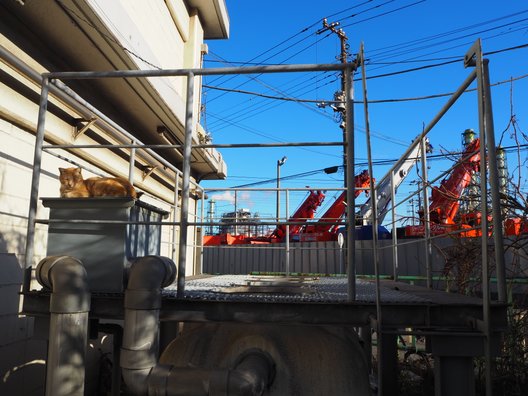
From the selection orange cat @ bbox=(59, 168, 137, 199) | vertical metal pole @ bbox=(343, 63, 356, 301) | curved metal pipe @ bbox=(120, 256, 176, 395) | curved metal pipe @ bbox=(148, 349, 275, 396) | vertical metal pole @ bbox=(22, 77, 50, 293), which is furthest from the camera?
orange cat @ bbox=(59, 168, 137, 199)

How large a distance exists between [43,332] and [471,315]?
8.60 feet

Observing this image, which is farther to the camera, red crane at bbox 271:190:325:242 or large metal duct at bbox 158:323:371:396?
red crane at bbox 271:190:325:242

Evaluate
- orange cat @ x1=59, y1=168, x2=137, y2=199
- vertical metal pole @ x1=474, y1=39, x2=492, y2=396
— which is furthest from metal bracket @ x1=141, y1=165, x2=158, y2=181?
vertical metal pole @ x1=474, y1=39, x2=492, y2=396

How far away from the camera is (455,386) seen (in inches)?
85.6

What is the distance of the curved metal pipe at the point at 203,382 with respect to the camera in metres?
2.12

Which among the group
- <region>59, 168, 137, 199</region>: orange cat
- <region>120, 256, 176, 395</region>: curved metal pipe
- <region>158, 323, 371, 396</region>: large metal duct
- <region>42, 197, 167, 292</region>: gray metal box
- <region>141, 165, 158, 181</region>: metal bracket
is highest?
<region>141, 165, 158, 181</region>: metal bracket

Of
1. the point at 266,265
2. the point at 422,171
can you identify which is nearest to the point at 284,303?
the point at 422,171

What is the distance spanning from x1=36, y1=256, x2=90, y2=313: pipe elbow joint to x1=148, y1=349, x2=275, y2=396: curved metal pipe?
23.1 inches

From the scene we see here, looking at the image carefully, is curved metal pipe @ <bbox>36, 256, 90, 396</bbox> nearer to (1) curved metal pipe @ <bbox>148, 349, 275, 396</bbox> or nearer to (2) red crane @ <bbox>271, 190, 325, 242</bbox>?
(1) curved metal pipe @ <bbox>148, 349, 275, 396</bbox>

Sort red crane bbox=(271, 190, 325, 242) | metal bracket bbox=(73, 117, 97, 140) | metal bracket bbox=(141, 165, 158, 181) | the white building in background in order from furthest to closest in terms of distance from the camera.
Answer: red crane bbox=(271, 190, 325, 242)
metal bracket bbox=(141, 165, 158, 181)
metal bracket bbox=(73, 117, 97, 140)
the white building in background

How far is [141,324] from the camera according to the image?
2.33m

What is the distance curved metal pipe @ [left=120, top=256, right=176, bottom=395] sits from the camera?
2.26m

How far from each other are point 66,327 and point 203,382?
0.85 metres

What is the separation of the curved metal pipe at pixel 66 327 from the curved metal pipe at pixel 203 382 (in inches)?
18.1
